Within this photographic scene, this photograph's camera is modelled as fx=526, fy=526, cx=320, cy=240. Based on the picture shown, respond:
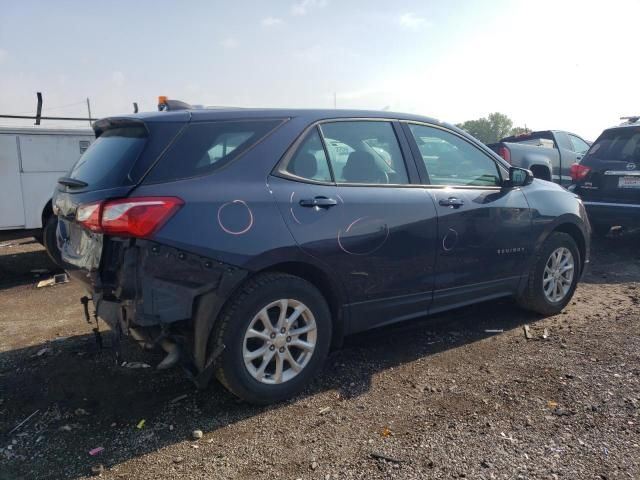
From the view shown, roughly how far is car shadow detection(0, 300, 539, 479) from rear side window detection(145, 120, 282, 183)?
1.21m

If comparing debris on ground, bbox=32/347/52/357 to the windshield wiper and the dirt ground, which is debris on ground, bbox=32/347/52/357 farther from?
the windshield wiper

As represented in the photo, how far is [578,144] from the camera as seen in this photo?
39.9 feet

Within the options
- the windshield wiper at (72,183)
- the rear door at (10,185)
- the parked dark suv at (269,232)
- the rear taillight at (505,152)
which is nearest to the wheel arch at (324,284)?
the parked dark suv at (269,232)

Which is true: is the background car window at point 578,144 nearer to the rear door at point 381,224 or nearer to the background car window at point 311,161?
→ the rear door at point 381,224

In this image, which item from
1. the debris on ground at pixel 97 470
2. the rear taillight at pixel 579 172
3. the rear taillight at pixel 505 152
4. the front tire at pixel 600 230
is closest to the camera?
the debris on ground at pixel 97 470

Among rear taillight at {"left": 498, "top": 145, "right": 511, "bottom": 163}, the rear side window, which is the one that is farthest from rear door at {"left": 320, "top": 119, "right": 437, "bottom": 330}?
rear taillight at {"left": 498, "top": 145, "right": 511, "bottom": 163}

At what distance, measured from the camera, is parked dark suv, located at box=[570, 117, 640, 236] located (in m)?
7.47

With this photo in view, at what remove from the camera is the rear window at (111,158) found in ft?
9.98

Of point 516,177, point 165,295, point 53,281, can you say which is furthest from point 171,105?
point 53,281

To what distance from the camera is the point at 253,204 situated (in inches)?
124

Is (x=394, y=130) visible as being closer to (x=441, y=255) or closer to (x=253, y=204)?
(x=441, y=255)

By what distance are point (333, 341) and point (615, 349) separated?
2.29 metres

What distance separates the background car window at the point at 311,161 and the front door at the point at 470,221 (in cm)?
91

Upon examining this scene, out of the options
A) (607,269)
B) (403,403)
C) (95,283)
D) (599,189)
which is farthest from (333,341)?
(599,189)
